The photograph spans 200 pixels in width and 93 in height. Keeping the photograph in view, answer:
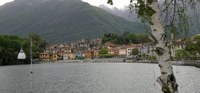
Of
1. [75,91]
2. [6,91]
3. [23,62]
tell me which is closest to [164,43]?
[75,91]

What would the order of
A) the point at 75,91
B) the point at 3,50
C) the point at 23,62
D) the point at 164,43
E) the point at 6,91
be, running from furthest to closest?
the point at 23,62 → the point at 3,50 → the point at 6,91 → the point at 75,91 → the point at 164,43

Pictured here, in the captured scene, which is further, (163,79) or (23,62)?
(23,62)

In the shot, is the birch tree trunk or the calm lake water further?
the calm lake water

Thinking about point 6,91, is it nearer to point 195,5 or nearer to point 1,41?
point 195,5

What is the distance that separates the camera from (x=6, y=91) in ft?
155

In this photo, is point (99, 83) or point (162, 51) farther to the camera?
point (99, 83)

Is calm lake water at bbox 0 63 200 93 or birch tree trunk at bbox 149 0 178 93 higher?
birch tree trunk at bbox 149 0 178 93

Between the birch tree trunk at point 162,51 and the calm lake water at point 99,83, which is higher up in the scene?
the birch tree trunk at point 162,51

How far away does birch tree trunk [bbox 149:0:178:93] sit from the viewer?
5.90 m

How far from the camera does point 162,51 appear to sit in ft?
19.4

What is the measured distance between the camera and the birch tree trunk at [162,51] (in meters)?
5.90

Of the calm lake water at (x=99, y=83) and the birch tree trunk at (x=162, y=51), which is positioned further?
the calm lake water at (x=99, y=83)

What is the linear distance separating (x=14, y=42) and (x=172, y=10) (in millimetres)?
162243

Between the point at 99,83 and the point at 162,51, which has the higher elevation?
the point at 162,51
